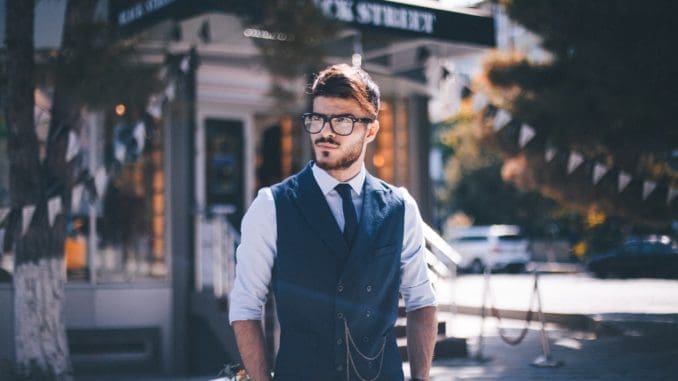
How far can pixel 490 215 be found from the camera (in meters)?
42.5

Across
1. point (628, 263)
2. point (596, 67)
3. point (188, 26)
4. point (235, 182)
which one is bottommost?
point (628, 263)

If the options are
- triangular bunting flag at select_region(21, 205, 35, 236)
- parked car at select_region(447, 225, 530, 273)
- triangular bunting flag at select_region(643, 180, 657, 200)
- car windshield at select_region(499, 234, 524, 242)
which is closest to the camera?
triangular bunting flag at select_region(21, 205, 35, 236)

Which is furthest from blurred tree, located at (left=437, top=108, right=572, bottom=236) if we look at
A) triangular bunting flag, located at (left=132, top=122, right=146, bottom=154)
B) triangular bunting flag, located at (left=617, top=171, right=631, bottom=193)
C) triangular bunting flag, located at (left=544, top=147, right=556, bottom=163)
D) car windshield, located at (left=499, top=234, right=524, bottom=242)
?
triangular bunting flag, located at (left=132, top=122, right=146, bottom=154)

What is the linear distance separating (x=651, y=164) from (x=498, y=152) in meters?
2.27

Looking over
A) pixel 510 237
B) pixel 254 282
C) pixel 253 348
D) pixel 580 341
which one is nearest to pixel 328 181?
pixel 254 282

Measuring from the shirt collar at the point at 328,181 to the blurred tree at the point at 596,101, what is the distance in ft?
25.2

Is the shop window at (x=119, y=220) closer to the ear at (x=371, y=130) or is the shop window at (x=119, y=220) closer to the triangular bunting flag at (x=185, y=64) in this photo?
the triangular bunting flag at (x=185, y=64)

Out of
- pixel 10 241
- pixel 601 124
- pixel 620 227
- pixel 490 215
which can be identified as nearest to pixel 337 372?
pixel 10 241

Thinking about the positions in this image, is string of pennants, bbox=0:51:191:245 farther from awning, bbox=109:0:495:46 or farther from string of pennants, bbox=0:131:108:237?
awning, bbox=109:0:495:46

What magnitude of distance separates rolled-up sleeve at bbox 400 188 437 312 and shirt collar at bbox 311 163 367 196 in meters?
0.18

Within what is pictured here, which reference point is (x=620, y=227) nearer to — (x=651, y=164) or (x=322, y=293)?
(x=651, y=164)

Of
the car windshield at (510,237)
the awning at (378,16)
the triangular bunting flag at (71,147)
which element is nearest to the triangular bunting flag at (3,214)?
the triangular bunting flag at (71,147)

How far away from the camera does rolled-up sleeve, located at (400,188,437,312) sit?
2957 millimetres

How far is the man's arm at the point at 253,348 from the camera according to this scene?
2.73 metres
